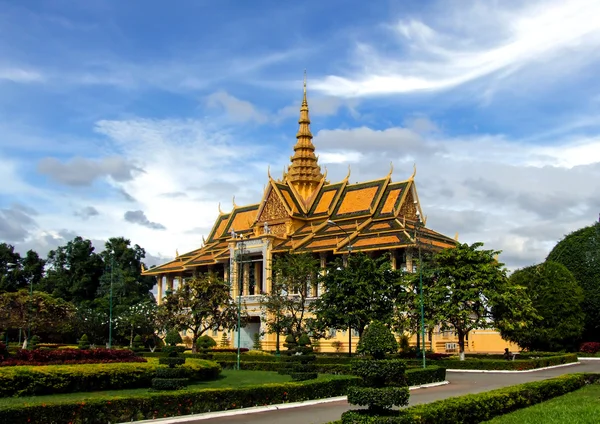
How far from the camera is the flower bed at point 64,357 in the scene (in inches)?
849

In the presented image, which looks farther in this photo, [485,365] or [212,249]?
[212,249]

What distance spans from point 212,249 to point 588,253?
33.7 meters

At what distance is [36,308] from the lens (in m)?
45.5

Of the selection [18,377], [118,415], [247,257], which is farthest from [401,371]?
[247,257]

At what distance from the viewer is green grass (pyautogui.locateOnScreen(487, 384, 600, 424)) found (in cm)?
1402

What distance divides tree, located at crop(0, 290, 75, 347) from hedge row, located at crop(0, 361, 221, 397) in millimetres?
24455

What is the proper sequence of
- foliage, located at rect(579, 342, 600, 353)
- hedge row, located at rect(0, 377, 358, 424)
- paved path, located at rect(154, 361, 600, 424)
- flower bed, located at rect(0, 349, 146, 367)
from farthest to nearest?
foliage, located at rect(579, 342, 600, 353), flower bed, located at rect(0, 349, 146, 367), paved path, located at rect(154, 361, 600, 424), hedge row, located at rect(0, 377, 358, 424)

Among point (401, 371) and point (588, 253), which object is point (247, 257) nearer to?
point (588, 253)

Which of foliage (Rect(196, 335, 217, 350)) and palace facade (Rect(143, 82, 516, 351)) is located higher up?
palace facade (Rect(143, 82, 516, 351))

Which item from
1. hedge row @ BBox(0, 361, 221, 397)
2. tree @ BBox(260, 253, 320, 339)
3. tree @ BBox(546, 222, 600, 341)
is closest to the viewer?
hedge row @ BBox(0, 361, 221, 397)

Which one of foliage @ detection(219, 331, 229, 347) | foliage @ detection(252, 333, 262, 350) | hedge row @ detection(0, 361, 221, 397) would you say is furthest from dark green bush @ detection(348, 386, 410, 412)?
foliage @ detection(219, 331, 229, 347)

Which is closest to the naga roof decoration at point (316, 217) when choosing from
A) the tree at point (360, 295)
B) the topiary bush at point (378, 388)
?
the tree at point (360, 295)

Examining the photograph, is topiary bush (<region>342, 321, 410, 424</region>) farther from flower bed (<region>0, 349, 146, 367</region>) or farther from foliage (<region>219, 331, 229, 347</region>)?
foliage (<region>219, 331, 229, 347</region>)

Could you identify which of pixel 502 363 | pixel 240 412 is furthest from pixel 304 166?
pixel 240 412
